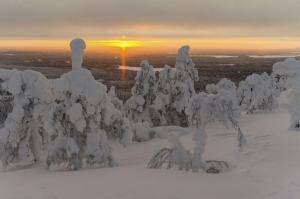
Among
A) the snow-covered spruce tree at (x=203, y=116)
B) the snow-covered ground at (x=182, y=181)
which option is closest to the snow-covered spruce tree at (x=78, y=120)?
the snow-covered ground at (x=182, y=181)

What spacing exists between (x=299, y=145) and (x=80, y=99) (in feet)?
24.3

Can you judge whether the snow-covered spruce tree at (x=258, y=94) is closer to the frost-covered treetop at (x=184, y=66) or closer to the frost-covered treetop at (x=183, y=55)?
the frost-covered treetop at (x=184, y=66)

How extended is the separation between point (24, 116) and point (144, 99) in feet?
54.9

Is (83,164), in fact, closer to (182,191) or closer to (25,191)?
(25,191)

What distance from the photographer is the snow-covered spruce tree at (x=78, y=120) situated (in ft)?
51.3

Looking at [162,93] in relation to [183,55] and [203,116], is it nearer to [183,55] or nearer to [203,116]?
[183,55]


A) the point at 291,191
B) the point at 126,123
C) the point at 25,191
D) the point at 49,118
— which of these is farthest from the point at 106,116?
the point at 291,191

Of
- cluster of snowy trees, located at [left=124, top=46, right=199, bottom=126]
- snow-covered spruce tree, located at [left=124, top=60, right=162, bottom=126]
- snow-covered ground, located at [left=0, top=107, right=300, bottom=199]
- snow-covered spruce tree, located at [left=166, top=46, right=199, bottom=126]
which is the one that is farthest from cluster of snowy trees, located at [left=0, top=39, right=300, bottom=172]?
snow-covered spruce tree, located at [left=124, top=60, right=162, bottom=126]

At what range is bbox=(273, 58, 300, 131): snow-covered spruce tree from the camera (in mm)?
18375

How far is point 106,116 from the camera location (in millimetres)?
16250

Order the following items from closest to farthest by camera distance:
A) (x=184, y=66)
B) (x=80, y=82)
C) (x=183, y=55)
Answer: (x=80, y=82)
(x=184, y=66)
(x=183, y=55)

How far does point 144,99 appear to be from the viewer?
33.5 metres

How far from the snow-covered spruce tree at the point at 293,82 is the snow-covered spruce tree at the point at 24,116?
31.3ft

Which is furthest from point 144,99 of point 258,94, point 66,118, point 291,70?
point 66,118
